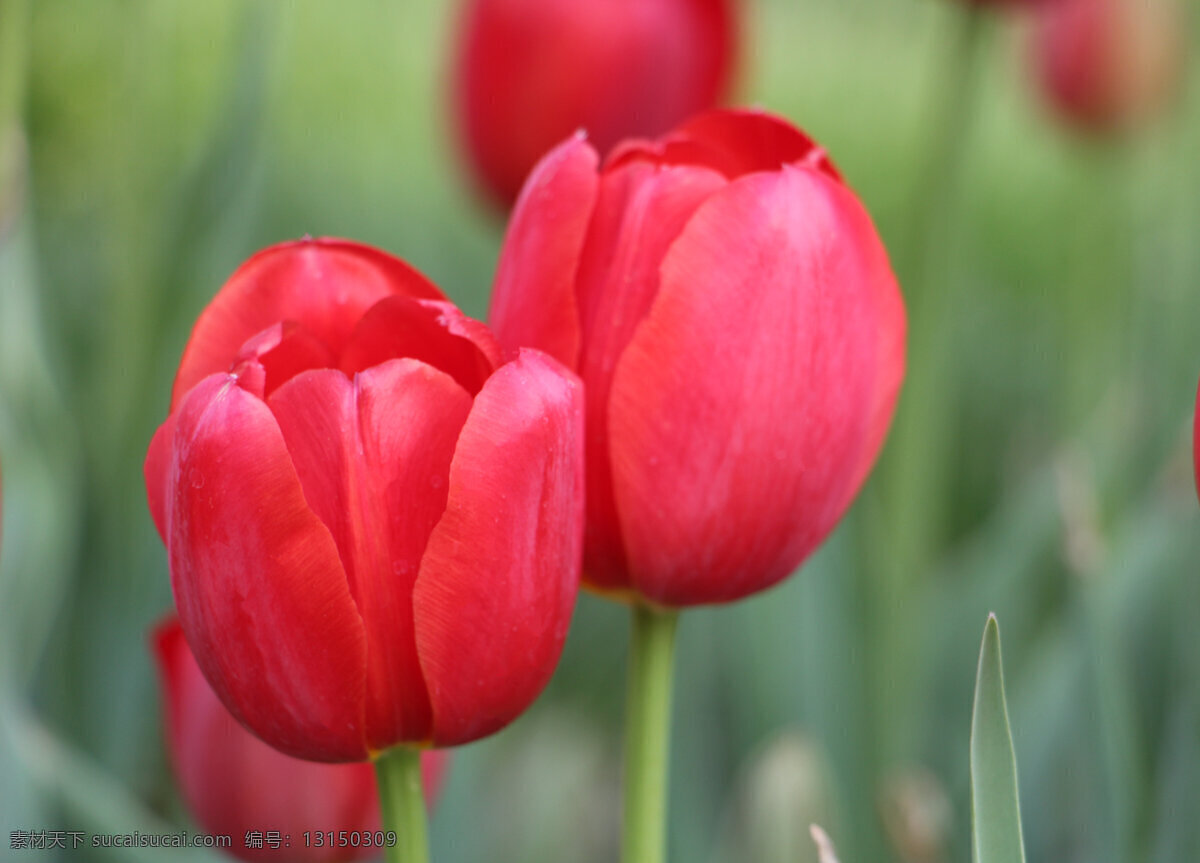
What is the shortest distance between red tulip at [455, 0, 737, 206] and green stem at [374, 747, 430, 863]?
0.44m

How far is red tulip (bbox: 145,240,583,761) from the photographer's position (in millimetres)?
263

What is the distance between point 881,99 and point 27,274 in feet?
4.40

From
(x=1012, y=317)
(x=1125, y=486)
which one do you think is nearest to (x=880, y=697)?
(x=1125, y=486)

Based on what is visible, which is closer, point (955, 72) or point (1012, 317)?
→ point (955, 72)

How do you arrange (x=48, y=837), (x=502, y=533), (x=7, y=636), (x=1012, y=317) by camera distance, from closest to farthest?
(x=502, y=533) → (x=48, y=837) → (x=7, y=636) → (x=1012, y=317)

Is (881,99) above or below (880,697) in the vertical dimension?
above

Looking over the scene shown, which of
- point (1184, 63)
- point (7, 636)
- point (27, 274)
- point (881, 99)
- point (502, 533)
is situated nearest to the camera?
point (502, 533)

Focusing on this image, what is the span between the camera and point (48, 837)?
48 centimetres

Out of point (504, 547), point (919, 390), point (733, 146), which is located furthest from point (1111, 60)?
point (504, 547)

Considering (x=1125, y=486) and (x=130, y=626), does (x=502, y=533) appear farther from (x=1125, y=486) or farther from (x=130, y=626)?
(x=1125, y=486)

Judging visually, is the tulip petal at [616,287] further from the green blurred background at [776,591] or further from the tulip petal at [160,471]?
the green blurred background at [776,591]

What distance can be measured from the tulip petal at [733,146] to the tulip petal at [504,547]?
80mm

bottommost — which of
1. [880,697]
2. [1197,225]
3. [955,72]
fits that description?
[880,697]

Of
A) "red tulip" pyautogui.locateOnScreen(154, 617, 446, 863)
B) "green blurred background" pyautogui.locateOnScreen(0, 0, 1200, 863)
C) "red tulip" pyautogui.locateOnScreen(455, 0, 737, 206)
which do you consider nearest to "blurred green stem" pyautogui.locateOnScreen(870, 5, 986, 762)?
"green blurred background" pyautogui.locateOnScreen(0, 0, 1200, 863)
